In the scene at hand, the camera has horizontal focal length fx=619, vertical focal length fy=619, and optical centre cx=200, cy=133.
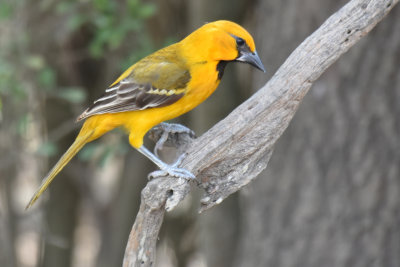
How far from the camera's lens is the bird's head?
153 inches

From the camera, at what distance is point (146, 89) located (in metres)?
4.09

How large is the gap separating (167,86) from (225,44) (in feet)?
1.53

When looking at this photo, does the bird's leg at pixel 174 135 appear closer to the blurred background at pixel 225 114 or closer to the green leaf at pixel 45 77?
the blurred background at pixel 225 114

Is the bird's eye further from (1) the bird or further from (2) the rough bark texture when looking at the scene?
(2) the rough bark texture

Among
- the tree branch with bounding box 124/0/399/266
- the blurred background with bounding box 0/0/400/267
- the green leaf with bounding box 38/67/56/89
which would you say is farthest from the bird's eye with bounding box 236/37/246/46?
the green leaf with bounding box 38/67/56/89

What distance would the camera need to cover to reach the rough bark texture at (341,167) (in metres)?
5.18

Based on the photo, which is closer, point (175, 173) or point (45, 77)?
point (175, 173)

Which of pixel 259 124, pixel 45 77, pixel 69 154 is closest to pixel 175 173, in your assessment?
pixel 259 124

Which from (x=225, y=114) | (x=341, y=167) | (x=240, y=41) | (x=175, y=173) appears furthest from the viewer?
(x=225, y=114)

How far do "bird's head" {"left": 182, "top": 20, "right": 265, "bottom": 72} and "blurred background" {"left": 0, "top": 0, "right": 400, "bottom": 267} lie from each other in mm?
1599

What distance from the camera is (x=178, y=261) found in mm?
7902

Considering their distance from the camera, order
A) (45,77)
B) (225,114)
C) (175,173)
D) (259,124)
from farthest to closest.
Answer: (225,114) < (45,77) < (259,124) < (175,173)

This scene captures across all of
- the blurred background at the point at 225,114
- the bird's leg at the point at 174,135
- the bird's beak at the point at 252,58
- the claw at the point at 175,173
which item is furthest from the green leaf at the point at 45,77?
the claw at the point at 175,173

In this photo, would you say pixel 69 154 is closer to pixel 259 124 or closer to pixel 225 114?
pixel 259 124
